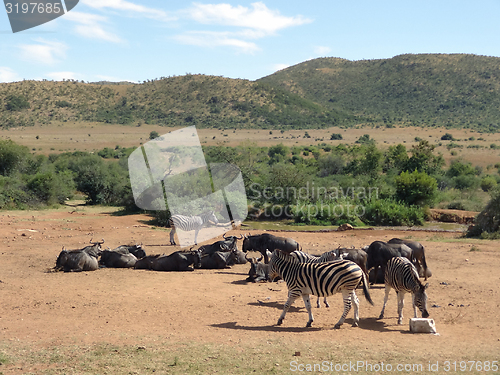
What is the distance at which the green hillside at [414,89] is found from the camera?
9194 cm

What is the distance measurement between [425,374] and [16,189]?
90.5 ft

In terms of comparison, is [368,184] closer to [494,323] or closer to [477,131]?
[494,323]

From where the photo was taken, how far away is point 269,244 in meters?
14.7

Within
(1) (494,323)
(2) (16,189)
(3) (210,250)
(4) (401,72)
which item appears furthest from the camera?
(4) (401,72)

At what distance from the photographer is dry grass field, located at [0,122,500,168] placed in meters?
65.9

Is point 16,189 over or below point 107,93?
below

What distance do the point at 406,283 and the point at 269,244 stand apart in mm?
6028

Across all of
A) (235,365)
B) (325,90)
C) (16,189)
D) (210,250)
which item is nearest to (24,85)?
Result: (325,90)

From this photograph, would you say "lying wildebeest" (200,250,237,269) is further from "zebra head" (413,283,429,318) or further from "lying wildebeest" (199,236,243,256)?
"zebra head" (413,283,429,318)

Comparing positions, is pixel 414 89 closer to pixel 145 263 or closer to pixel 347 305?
pixel 145 263

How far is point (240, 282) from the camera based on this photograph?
12906 mm

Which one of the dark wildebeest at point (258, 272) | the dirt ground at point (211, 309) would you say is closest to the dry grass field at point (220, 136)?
the dirt ground at point (211, 309)

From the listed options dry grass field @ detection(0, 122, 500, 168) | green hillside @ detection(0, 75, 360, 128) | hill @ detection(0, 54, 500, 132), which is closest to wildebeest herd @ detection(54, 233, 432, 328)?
dry grass field @ detection(0, 122, 500, 168)

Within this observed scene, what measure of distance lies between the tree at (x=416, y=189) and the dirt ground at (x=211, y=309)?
41.3 ft
